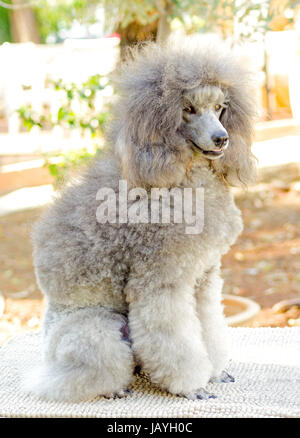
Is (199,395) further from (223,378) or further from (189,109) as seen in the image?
(189,109)

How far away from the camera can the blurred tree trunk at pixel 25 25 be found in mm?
16531

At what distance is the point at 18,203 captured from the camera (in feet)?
23.5

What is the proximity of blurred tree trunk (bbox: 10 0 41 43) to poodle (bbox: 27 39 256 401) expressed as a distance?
15.0 m

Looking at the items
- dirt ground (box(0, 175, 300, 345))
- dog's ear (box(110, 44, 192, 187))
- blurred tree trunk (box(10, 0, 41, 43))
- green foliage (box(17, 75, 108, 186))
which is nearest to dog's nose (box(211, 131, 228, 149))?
dog's ear (box(110, 44, 192, 187))

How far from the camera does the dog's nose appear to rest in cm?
222

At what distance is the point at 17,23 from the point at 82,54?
23.2 ft

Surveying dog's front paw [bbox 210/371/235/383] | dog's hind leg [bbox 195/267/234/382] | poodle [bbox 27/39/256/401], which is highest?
poodle [bbox 27/39/256/401]

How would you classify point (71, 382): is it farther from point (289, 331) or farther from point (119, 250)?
point (289, 331)

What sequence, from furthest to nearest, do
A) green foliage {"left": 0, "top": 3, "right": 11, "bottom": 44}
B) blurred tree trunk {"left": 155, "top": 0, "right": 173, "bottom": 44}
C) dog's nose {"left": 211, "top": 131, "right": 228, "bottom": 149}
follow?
green foliage {"left": 0, "top": 3, "right": 11, "bottom": 44} → blurred tree trunk {"left": 155, "top": 0, "right": 173, "bottom": 44} → dog's nose {"left": 211, "top": 131, "right": 228, "bottom": 149}

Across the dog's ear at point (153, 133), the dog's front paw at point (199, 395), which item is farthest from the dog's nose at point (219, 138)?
the dog's front paw at point (199, 395)

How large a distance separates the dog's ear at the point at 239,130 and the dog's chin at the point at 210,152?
108mm

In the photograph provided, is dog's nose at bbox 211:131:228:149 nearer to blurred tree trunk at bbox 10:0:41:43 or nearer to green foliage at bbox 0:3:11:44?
blurred tree trunk at bbox 10:0:41:43

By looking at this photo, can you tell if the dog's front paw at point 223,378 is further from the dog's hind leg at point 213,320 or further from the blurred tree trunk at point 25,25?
the blurred tree trunk at point 25,25

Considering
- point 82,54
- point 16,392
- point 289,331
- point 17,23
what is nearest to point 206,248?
point 16,392
